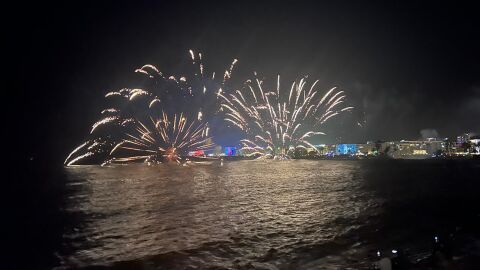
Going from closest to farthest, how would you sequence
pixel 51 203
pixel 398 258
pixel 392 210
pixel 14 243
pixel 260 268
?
pixel 398 258 < pixel 260 268 < pixel 14 243 < pixel 392 210 < pixel 51 203

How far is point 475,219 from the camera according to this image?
984 inches

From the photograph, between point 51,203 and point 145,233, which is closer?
point 145,233

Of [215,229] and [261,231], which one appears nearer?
[261,231]

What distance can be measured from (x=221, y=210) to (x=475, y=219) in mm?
17784

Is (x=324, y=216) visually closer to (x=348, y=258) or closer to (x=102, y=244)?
(x=348, y=258)

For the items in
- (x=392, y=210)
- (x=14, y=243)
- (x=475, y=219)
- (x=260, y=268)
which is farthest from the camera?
(x=392, y=210)

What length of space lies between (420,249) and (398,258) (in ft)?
21.2

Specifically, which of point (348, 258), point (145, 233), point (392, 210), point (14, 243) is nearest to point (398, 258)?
point (348, 258)

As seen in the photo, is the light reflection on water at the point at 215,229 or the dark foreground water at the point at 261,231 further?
the light reflection on water at the point at 215,229

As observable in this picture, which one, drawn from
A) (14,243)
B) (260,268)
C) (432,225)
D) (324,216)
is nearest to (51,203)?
(14,243)

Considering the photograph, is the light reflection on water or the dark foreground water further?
the light reflection on water

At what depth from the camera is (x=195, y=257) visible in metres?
17.7

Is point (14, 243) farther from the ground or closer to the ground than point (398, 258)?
closer to the ground

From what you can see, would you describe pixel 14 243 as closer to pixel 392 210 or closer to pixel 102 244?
pixel 102 244
